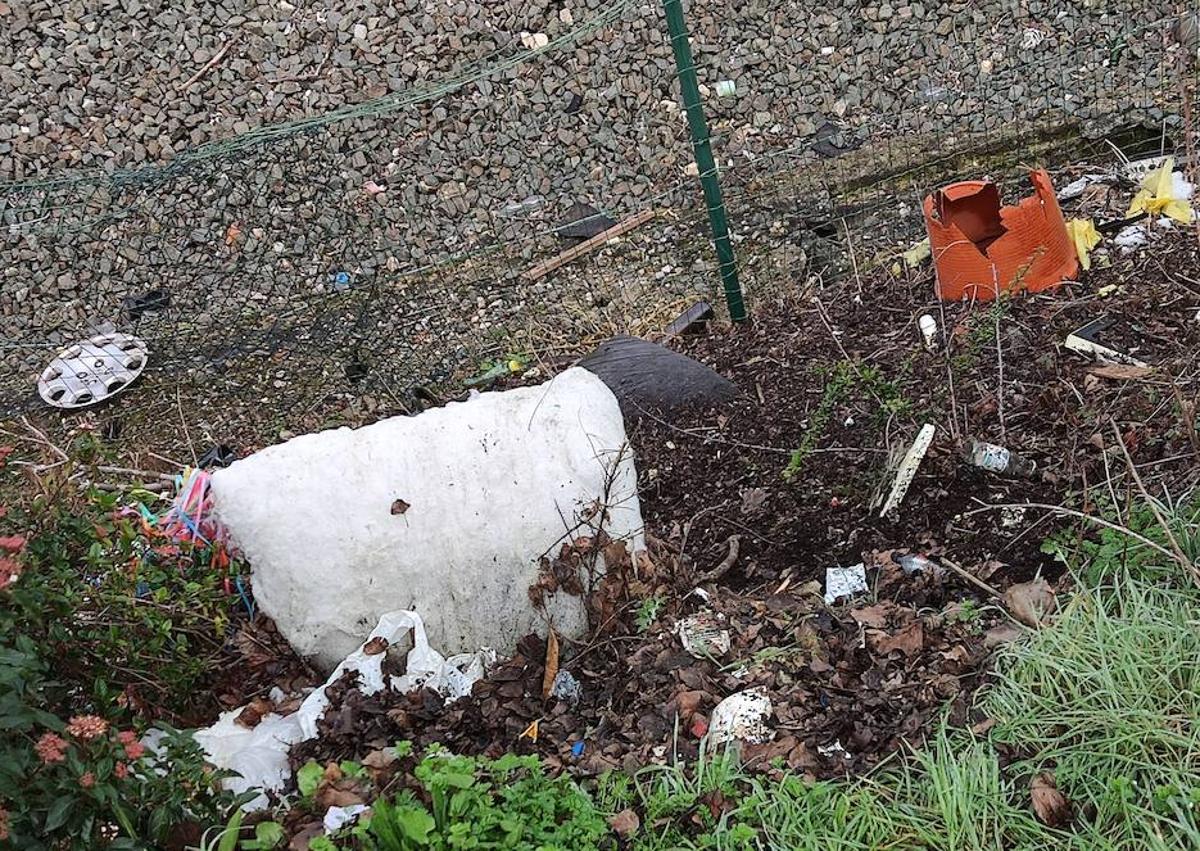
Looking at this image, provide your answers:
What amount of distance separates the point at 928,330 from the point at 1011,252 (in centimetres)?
45

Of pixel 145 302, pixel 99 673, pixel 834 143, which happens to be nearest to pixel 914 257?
pixel 834 143

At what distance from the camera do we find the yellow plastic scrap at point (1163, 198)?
14.0ft

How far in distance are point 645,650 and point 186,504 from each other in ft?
4.45

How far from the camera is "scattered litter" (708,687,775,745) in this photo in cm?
247

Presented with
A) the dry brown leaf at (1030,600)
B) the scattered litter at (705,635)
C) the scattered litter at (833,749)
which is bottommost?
the scattered litter at (833,749)

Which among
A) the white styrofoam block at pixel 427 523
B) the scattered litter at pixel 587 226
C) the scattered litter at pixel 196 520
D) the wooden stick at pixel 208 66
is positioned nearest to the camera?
the white styrofoam block at pixel 427 523

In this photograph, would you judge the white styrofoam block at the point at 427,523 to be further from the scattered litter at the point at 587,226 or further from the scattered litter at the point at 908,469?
the scattered litter at the point at 587,226

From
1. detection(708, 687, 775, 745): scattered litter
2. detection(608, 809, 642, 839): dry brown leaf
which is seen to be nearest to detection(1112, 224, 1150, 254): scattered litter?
detection(708, 687, 775, 745): scattered litter

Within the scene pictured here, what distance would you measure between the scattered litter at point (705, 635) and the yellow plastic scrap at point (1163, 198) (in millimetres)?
2759

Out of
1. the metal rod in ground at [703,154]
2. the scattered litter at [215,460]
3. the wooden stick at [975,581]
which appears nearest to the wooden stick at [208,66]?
the scattered litter at [215,460]

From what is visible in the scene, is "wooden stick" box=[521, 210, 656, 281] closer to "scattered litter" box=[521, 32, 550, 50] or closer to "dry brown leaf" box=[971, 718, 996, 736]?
"scattered litter" box=[521, 32, 550, 50]

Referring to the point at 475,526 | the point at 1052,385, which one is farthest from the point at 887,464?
the point at 475,526

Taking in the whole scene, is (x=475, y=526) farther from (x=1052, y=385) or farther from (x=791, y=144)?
(x=791, y=144)

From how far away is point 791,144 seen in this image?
230 inches
